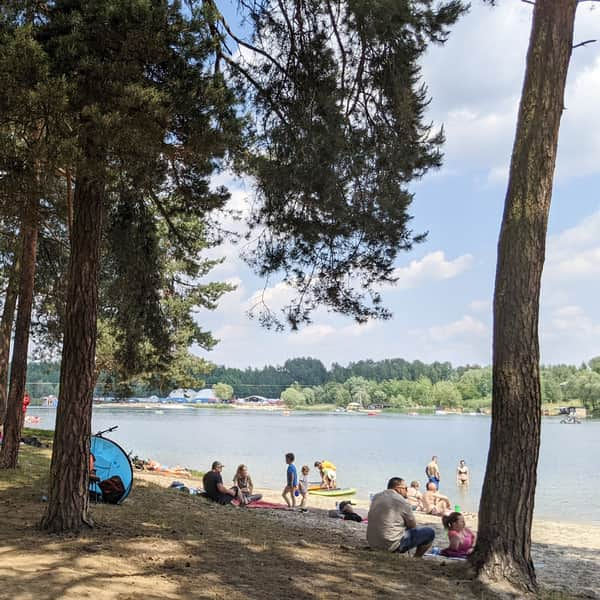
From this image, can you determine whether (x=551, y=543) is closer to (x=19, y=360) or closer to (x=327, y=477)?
(x=327, y=477)

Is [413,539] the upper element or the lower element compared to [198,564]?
lower

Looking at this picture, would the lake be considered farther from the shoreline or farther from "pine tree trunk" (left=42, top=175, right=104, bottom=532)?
"pine tree trunk" (left=42, top=175, right=104, bottom=532)

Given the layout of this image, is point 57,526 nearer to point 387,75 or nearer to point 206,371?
point 387,75

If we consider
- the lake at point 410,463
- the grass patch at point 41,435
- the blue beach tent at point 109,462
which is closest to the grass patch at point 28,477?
the blue beach tent at point 109,462

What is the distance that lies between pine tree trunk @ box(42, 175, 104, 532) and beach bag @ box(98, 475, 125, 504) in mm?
2133

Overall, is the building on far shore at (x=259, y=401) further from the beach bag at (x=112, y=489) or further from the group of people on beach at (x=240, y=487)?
the beach bag at (x=112, y=489)

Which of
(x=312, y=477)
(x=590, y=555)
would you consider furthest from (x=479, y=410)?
(x=590, y=555)

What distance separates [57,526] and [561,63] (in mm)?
6494

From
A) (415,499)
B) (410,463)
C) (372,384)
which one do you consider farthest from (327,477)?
(372,384)

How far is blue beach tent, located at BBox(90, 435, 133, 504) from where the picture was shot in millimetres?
8922

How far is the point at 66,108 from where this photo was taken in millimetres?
5863

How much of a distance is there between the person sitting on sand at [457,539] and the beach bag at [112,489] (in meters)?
4.14

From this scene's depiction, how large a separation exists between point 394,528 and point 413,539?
26 centimetres

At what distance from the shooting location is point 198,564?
19.0 ft
